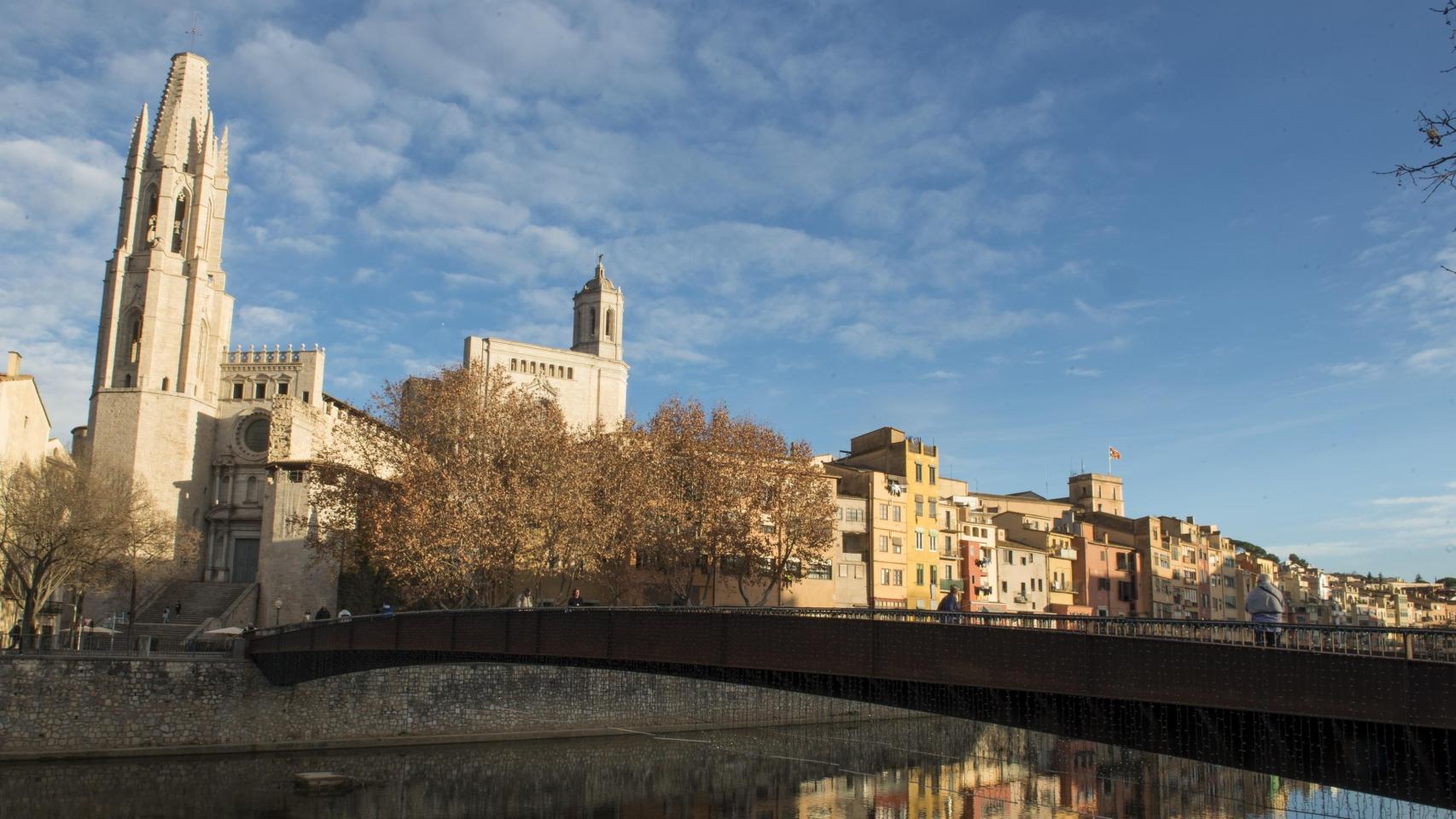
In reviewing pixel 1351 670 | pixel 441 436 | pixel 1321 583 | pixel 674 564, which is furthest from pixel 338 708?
pixel 1321 583

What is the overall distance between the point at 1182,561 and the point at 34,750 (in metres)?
100

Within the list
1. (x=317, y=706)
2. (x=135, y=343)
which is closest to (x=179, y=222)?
(x=135, y=343)

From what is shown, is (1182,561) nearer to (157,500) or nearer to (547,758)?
(547,758)

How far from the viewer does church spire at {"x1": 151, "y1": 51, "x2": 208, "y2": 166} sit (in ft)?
254

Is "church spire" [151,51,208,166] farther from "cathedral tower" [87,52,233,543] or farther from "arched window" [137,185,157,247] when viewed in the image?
"arched window" [137,185,157,247]

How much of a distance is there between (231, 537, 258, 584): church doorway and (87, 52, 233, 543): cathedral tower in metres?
3.28

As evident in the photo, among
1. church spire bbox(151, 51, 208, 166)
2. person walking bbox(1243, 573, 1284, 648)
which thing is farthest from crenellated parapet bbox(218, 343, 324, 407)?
person walking bbox(1243, 573, 1284, 648)

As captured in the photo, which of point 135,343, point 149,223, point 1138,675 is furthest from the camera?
point 149,223

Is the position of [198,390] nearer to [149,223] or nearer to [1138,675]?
[149,223]

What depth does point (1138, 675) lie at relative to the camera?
1858 centimetres

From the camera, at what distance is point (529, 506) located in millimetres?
47719

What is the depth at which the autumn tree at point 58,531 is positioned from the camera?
160 ft

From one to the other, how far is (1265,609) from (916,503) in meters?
59.1

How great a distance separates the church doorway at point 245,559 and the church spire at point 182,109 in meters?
26.8
